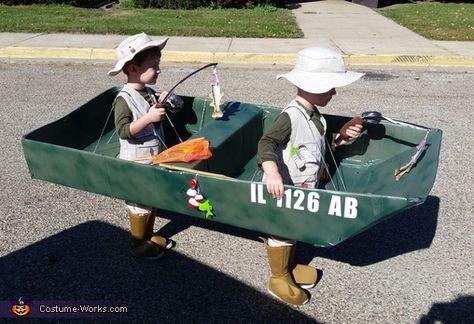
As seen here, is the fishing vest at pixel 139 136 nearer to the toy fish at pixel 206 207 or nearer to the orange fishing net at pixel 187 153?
the orange fishing net at pixel 187 153

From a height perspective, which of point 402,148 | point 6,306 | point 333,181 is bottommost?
point 6,306

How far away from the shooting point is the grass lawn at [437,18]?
30.2 ft

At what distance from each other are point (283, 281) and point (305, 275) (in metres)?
0.22

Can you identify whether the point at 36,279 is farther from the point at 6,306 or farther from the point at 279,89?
the point at 279,89

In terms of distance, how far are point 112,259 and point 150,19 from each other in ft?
25.6

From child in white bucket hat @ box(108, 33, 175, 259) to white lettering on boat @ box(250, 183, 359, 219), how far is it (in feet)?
2.59

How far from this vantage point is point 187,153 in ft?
9.18

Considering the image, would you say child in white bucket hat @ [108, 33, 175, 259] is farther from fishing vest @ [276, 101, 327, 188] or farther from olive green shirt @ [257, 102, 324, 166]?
fishing vest @ [276, 101, 327, 188]

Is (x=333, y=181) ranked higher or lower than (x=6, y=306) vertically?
higher

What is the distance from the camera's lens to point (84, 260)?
3.22 meters

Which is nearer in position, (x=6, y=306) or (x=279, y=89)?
(x=6, y=306)

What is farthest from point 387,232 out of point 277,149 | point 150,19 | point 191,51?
point 150,19

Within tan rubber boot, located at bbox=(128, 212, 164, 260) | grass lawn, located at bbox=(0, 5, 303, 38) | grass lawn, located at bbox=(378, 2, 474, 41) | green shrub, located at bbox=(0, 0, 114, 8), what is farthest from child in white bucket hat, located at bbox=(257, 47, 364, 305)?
green shrub, located at bbox=(0, 0, 114, 8)

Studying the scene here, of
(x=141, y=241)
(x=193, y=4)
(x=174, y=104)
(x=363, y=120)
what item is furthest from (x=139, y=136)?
(x=193, y=4)
